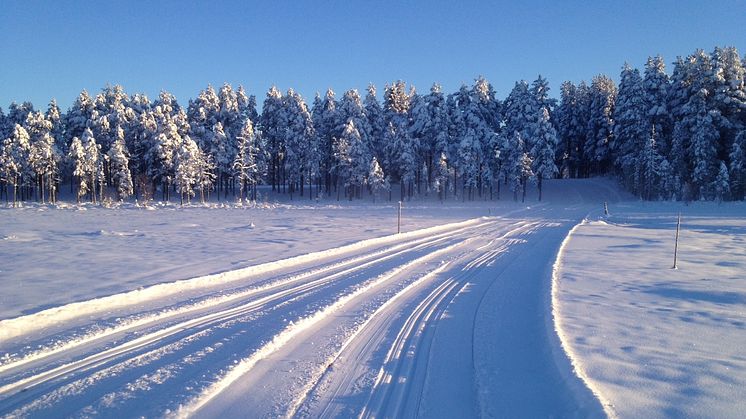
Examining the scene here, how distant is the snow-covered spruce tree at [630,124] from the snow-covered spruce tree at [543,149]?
866 cm

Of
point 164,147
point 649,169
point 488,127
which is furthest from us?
point 488,127

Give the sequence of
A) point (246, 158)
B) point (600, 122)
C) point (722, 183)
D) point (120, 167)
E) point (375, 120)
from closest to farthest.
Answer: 1. point (722, 183)
2. point (120, 167)
3. point (246, 158)
4. point (375, 120)
5. point (600, 122)

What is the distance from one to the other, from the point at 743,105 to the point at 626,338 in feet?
176

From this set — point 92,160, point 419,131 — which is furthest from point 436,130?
point 92,160

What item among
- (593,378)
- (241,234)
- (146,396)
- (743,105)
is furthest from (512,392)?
(743,105)

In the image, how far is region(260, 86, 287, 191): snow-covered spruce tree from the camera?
59.2 meters

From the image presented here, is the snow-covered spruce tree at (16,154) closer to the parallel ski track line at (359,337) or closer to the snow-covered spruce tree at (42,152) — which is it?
the snow-covered spruce tree at (42,152)

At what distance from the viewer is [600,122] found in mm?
61062

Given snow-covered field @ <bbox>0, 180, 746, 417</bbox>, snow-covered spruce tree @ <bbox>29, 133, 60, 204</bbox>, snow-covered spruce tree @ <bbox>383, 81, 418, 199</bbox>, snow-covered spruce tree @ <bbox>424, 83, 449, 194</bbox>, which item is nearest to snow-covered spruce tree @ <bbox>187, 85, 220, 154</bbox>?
snow-covered spruce tree @ <bbox>29, 133, 60, 204</bbox>

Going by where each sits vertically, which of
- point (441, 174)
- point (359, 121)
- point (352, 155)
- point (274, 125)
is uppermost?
point (274, 125)

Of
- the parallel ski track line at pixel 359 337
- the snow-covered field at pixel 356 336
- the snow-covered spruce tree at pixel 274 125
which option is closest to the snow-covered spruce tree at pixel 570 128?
the snow-covered spruce tree at pixel 274 125

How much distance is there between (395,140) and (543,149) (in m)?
18.4

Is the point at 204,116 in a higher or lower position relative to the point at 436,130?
higher

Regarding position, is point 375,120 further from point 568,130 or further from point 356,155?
point 568,130
